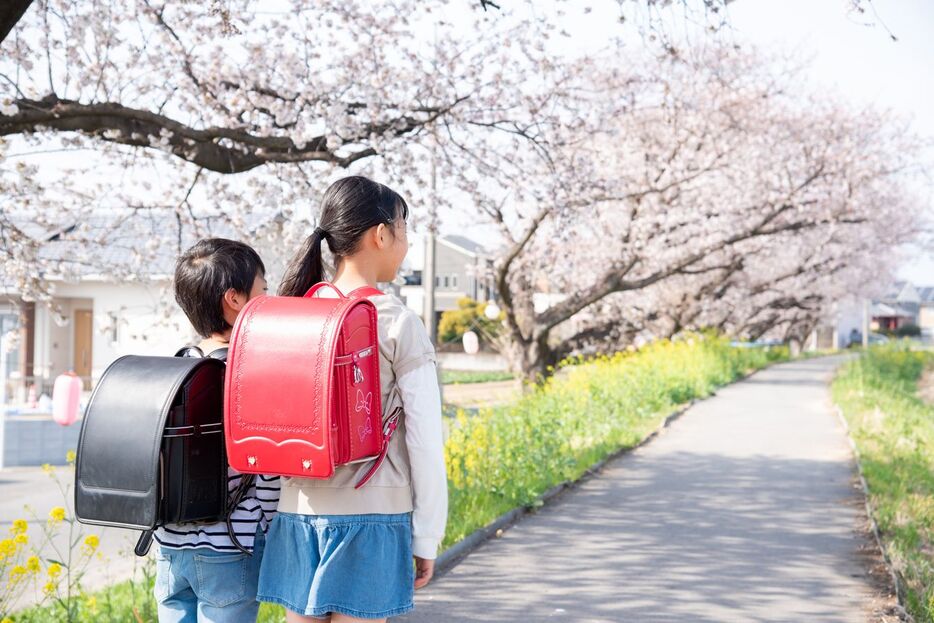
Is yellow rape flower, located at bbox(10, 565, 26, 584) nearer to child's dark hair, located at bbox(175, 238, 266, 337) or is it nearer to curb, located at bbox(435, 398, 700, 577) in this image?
child's dark hair, located at bbox(175, 238, 266, 337)

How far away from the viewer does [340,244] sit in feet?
7.52

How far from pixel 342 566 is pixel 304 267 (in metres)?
0.75

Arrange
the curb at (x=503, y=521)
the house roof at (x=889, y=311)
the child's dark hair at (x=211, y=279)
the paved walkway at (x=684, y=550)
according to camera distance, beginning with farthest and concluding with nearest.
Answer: the house roof at (x=889, y=311)
the curb at (x=503, y=521)
the paved walkway at (x=684, y=550)
the child's dark hair at (x=211, y=279)

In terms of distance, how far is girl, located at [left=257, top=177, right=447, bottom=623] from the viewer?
2113mm

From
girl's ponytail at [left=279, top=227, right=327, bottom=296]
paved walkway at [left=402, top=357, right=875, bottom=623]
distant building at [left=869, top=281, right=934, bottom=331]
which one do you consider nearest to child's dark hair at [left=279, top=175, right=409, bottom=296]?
girl's ponytail at [left=279, top=227, right=327, bottom=296]

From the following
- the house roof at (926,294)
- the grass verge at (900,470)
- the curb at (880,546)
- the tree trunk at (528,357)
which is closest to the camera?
the curb at (880,546)

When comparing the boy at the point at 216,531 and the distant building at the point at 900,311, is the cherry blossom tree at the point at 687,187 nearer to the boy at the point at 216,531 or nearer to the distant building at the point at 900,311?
the boy at the point at 216,531

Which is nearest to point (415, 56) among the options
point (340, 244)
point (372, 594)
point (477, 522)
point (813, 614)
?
point (477, 522)

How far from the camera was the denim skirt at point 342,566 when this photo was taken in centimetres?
210

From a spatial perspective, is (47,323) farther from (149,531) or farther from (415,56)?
(149,531)

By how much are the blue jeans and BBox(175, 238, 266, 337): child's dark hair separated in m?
0.59

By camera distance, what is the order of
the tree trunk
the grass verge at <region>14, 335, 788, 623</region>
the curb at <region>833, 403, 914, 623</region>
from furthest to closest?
the tree trunk
the grass verge at <region>14, 335, 788, 623</region>
the curb at <region>833, 403, 914, 623</region>

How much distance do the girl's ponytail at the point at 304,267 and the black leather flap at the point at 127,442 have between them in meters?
0.29

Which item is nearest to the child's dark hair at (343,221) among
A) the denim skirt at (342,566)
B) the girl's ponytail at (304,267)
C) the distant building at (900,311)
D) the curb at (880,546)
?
the girl's ponytail at (304,267)
